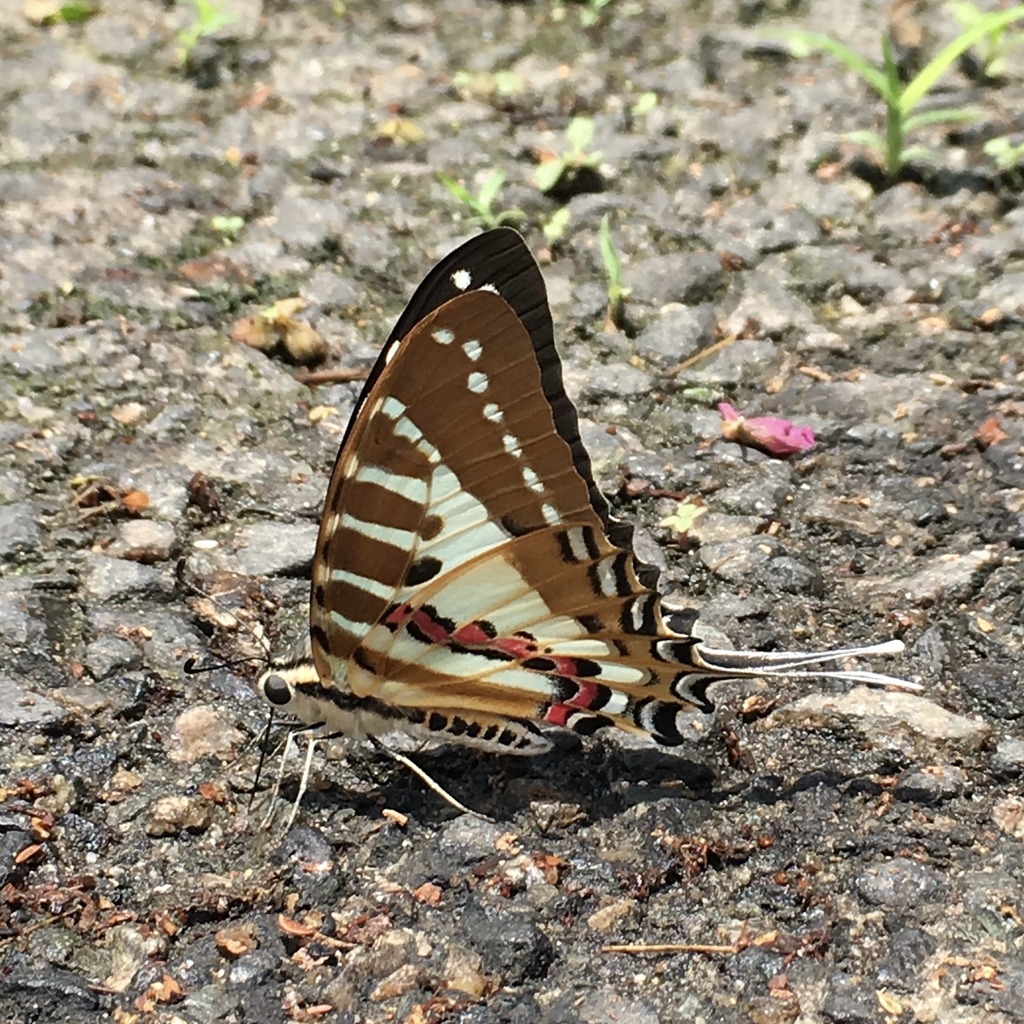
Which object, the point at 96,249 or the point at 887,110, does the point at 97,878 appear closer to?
the point at 96,249

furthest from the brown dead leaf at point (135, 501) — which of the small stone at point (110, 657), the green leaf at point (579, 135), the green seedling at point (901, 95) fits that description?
the green seedling at point (901, 95)

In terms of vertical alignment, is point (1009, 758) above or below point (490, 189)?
below

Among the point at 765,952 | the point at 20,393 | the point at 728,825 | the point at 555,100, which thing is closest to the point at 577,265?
the point at 555,100

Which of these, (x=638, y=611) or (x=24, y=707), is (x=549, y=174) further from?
(x=24, y=707)

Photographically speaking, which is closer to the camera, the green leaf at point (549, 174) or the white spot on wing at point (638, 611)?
the white spot on wing at point (638, 611)

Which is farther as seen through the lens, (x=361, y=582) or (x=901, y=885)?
(x=361, y=582)

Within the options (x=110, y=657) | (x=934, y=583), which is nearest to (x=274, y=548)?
(x=110, y=657)

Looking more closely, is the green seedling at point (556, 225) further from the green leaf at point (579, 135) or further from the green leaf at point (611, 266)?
the green leaf at point (579, 135)
